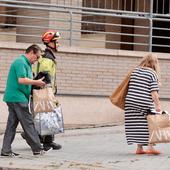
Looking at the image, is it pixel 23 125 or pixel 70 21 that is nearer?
pixel 23 125

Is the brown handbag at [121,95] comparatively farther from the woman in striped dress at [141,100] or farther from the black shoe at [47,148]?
the black shoe at [47,148]

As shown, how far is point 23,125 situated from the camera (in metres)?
10.1

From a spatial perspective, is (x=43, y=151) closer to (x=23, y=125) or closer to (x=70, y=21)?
(x=23, y=125)

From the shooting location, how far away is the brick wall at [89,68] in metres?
14.3

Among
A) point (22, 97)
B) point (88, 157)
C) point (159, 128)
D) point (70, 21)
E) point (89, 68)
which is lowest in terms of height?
point (88, 157)

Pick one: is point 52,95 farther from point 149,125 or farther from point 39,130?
point 149,125

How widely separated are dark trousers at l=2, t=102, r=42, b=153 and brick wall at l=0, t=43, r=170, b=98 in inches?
146

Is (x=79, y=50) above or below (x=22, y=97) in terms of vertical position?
above

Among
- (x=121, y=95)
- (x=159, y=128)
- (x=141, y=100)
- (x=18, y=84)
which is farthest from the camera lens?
(x=121, y=95)

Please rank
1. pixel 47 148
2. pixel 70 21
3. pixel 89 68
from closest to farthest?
pixel 47 148
pixel 89 68
pixel 70 21

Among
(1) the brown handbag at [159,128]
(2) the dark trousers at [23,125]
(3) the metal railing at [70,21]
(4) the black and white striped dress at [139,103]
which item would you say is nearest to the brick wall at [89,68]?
(3) the metal railing at [70,21]

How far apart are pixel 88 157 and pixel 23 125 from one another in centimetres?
112

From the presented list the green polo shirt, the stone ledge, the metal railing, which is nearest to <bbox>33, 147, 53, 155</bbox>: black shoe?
the green polo shirt

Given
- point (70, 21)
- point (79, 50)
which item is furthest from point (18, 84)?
point (70, 21)
